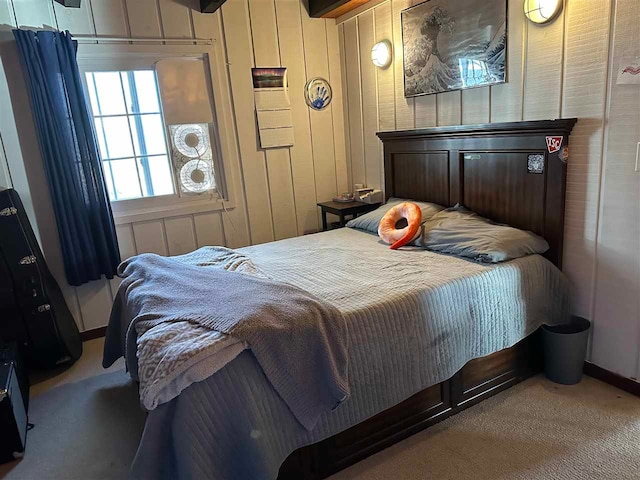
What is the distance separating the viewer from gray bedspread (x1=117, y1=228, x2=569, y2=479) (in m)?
1.50

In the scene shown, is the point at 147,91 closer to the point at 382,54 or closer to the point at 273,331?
the point at 382,54

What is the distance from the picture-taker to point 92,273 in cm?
318

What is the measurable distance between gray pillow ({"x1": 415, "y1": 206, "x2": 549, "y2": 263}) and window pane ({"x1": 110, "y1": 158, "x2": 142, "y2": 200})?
211 cm

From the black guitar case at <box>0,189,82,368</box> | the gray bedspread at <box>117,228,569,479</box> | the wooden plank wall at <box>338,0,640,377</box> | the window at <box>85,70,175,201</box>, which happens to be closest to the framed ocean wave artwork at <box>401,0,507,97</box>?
the wooden plank wall at <box>338,0,640,377</box>

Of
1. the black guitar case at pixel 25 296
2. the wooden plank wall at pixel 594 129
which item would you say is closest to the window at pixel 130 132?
the black guitar case at pixel 25 296

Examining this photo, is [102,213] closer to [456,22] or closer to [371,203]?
[371,203]

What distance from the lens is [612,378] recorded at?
233 cm

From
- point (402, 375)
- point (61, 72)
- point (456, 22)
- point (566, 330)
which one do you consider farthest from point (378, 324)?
point (61, 72)

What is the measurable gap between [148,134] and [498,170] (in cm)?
245

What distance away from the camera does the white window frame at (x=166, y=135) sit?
3.11 m

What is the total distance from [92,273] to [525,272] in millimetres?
2777

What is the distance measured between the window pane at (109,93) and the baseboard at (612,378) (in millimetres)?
3396

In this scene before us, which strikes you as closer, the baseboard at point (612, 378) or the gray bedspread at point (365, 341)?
the gray bedspread at point (365, 341)

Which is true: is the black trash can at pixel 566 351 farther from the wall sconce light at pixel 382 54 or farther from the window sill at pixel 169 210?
the window sill at pixel 169 210
